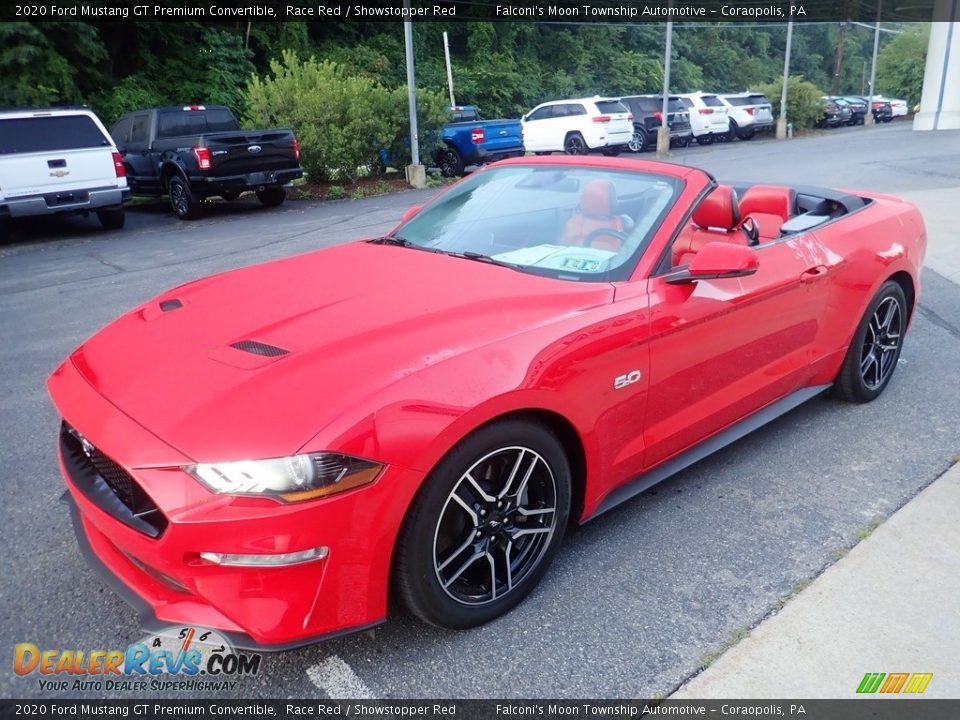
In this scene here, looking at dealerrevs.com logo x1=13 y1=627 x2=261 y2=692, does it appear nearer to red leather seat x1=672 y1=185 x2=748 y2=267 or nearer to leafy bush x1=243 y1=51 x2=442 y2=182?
red leather seat x1=672 y1=185 x2=748 y2=267

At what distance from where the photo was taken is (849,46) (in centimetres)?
6869

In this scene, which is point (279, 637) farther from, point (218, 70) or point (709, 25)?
point (709, 25)

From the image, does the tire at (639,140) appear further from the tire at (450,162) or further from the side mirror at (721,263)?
the side mirror at (721,263)

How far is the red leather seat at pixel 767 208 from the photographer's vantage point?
4.46 meters

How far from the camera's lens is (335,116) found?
16016 millimetres

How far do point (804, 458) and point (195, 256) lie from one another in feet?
26.4

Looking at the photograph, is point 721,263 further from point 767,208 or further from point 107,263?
point 107,263

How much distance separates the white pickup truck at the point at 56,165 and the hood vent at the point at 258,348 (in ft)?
32.9

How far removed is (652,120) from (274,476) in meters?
26.2

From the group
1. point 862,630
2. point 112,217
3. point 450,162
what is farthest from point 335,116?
point 862,630

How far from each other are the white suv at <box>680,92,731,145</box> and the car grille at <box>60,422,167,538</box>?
2762 cm

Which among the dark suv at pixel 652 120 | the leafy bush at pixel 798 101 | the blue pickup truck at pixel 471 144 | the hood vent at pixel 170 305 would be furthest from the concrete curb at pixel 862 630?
the leafy bush at pixel 798 101

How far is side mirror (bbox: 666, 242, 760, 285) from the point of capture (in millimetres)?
3066

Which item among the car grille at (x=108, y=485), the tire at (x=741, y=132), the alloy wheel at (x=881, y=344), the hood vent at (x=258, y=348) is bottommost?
the tire at (x=741, y=132)
